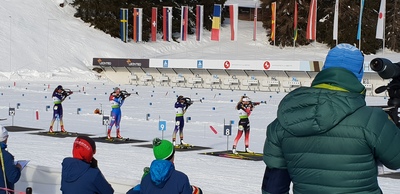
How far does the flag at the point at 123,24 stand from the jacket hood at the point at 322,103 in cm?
6888

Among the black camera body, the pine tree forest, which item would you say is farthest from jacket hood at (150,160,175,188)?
the pine tree forest

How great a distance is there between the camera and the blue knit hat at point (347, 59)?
4.23m

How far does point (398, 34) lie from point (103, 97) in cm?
4328

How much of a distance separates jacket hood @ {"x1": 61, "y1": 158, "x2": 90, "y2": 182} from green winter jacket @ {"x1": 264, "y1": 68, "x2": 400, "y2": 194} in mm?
2365

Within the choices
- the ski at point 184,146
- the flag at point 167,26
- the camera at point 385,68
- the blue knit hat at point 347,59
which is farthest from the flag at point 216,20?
the blue knit hat at point 347,59

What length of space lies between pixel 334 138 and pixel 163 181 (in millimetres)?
1694

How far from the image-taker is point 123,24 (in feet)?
241

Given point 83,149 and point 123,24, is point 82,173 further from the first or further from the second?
point 123,24

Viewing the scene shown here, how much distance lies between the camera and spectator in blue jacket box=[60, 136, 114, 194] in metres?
6.12

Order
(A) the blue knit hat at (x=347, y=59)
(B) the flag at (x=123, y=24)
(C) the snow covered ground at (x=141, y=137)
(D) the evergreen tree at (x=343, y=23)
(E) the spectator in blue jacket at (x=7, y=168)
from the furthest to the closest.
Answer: (D) the evergreen tree at (x=343, y=23), (B) the flag at (x=123, y=24), (C) the snow covered ground at (x=141, y=137), (E) the spectator in blue jacket at (x=7, y=168), (A) the blue knit hat at (x=347, y=59)

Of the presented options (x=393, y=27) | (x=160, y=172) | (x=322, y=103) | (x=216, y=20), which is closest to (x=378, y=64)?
(x=322, y=103)

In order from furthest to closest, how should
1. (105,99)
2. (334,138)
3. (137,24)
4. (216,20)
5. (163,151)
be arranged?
(137,24) < (216,20) < (105,99) < (163,151) < (334,138)

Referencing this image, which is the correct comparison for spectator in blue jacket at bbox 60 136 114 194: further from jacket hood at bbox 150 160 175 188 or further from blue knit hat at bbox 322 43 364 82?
blue knit hat at bbox 322 43 364 82

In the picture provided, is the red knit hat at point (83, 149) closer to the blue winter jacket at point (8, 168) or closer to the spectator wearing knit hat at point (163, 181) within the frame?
the spectator wearing knit hat at point (163, 181)
